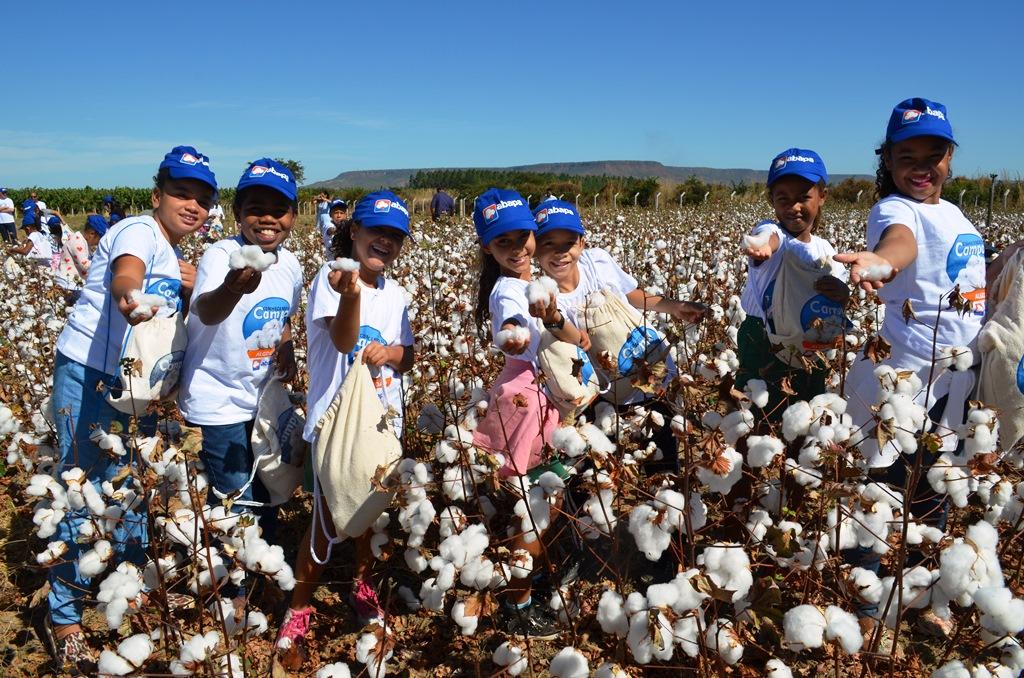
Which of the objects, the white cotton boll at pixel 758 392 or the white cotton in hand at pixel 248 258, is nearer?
the white cotton in hand at pixel 248 258

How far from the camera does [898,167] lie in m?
2.35

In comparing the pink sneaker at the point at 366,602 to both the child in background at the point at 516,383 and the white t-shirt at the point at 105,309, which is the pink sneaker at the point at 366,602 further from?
the white t-shirt at the point at 105,309

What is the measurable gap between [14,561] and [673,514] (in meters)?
3.50

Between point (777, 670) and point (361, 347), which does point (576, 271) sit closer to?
point (361, 347)

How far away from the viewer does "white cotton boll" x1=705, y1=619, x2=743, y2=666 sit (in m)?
1.66

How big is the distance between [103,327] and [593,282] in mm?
1782

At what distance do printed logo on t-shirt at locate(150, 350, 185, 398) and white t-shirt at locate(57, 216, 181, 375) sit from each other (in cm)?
16

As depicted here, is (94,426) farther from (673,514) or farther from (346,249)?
(673,514)

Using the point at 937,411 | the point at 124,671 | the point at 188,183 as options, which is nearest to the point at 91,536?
the point at 124,671

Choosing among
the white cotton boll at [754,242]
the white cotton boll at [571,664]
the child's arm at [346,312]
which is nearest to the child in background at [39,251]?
the child's arm at [346,312]

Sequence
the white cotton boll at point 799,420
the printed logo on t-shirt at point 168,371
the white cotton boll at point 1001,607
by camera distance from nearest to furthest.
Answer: the white cotton boll at point 1001,607
the white cotton boll at point 799,420
the printed logo on t-shirt at point 168,371

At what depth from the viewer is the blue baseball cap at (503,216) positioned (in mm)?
2539

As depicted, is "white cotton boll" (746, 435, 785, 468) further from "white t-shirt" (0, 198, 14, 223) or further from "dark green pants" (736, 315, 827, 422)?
"white t-shirt" (0, 198, 14, 223)

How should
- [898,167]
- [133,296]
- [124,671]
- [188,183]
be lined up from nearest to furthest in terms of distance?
[124,671] → [133,296] → [898,167] → [188,183]
